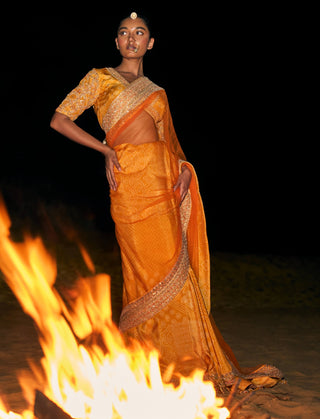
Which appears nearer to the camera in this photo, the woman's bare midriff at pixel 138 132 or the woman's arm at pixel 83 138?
the woman's arm at pixel 83 138

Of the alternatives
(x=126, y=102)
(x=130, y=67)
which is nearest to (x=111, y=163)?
(x=126, y=102)

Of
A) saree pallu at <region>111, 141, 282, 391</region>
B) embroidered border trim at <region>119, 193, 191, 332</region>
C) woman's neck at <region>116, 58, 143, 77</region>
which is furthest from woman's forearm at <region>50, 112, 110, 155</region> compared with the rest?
embroidered border trim at <region>119, 193, 191, 332</region>

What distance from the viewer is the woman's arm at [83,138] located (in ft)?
10.3

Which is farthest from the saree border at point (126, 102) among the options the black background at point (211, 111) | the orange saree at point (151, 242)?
the black background at point (211, 111)

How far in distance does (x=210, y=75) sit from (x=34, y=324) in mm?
11711

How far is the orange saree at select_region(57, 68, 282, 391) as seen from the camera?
3.22 m

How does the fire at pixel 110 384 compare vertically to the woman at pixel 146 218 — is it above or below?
below

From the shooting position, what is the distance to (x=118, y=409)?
8.87 ft

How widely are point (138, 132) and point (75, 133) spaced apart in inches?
14.8

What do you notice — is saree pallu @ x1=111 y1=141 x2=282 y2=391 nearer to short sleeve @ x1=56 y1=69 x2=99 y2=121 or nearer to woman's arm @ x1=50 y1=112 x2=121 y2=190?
woman's arm @ x1=50 y1=112 x2=121 y2=190

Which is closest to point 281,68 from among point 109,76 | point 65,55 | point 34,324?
point 65,55

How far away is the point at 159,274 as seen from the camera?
3.25 meters

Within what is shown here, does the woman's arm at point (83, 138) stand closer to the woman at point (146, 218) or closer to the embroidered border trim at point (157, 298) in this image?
the woman at point (146, 218)

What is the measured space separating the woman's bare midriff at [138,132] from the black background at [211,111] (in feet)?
38.9
